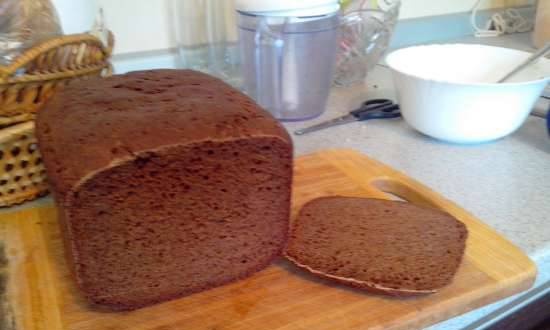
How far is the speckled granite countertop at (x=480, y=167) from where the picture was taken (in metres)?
0.72

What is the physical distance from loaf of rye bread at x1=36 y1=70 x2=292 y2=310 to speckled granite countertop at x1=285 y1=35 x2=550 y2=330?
0.26m

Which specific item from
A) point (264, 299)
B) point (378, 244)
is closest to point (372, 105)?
point (378, 244)

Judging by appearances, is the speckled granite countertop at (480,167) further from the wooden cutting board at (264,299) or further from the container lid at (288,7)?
the container lid at (288,7)

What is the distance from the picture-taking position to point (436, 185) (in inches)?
32.9

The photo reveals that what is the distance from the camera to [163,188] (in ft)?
1.87

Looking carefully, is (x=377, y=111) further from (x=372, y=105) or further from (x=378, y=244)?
(x=378, y=244)

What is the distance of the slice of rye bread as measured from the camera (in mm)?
606

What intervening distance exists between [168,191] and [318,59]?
56 centimetres

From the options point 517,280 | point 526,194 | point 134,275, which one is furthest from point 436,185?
point 134,275

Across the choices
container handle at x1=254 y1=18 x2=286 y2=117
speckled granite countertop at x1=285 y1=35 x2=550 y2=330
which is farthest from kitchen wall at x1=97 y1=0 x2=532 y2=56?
speckled granite countertop at x1=285 y1=35 x2=550 y2=330

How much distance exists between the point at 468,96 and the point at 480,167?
123 mm

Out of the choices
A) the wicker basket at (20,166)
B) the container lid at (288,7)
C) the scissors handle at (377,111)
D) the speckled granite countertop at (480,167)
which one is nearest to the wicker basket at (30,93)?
the wicker basket at (20,166)

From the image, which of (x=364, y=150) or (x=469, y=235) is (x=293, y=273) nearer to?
(x=469, y=235)

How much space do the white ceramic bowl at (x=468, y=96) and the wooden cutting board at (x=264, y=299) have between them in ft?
0.82
